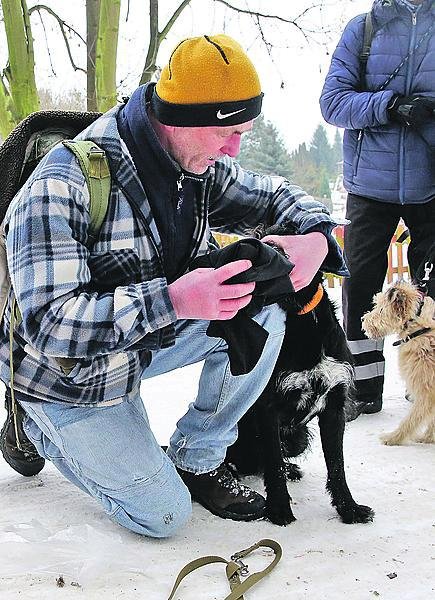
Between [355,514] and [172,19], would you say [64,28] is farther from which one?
[355,514]

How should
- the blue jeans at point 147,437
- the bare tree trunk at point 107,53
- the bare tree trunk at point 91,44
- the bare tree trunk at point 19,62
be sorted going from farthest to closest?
the bare tree trunk at point 91,44, the bare tree trunk at point 107,53, the bare tree trunk at point 19,62, the blue jeans at point 147,437

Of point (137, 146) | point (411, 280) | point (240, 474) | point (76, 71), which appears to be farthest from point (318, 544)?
point (76, 71)

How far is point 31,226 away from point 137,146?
413mm

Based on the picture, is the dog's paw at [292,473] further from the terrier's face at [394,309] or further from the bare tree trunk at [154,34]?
the bare tree trunk at [154,34]

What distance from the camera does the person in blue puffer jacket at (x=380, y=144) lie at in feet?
10.7

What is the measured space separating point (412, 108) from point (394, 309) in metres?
0.93

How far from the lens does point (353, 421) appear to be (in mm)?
3398

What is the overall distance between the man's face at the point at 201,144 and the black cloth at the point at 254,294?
0.91 feet

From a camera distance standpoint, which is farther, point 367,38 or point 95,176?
point 367,38

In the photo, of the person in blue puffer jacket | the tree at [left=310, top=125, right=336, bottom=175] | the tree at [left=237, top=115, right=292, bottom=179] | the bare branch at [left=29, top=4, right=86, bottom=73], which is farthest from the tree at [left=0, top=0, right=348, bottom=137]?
the tree at [left=310, top=125, right=336, bottom=175]

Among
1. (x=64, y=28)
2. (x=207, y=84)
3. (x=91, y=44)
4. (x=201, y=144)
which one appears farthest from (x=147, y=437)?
(x=64, y=28)

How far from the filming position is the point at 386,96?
3215 mm

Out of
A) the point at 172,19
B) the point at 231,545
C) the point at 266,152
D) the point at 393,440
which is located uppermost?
the point at 172,19

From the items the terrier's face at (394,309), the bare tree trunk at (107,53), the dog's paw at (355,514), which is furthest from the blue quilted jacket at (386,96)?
the bare tree trunk at (107,53)
